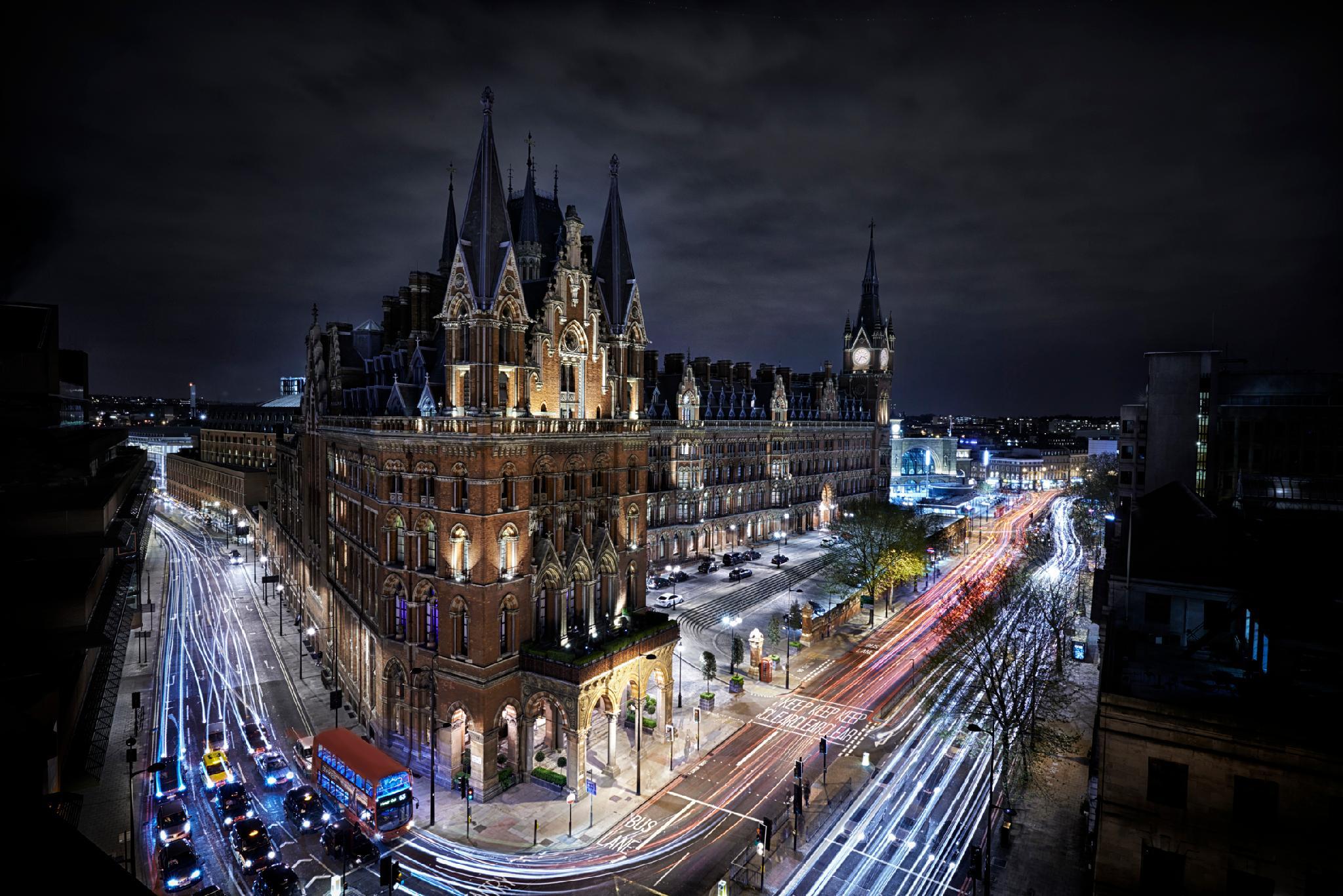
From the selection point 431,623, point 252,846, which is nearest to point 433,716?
point 431,623

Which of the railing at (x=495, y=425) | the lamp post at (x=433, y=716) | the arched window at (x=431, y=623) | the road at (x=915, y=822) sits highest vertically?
the railing at (x=495, y=425)

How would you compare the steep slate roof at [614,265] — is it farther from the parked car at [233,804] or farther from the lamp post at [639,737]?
the parked car at [233,804]

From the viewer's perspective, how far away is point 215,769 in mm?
40188

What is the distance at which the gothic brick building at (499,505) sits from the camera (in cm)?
3975

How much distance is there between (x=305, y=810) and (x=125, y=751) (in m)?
16.1

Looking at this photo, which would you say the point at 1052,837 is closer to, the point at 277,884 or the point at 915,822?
the point at 915,822

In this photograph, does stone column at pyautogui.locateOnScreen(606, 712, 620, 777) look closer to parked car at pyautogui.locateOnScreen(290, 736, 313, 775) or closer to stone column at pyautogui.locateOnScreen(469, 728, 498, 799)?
stone column at pyautogui.locateOnScreen(469, 728, 498, 799)

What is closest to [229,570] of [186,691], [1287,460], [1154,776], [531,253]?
[186,691]

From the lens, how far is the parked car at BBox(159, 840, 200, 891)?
101ft

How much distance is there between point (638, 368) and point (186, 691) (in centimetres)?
4337

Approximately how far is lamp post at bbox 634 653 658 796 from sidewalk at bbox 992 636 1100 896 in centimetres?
1877

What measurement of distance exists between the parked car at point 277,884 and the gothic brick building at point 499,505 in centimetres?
1017

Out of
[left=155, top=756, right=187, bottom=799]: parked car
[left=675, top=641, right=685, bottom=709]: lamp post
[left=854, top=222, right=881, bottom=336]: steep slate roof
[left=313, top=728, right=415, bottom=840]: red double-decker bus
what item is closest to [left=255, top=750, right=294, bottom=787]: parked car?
[left=313, top=728, right=415, bottom=840]: red double-decker bus

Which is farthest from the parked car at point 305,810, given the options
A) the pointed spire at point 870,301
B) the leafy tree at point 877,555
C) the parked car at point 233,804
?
the pointed spire at point 870,301
